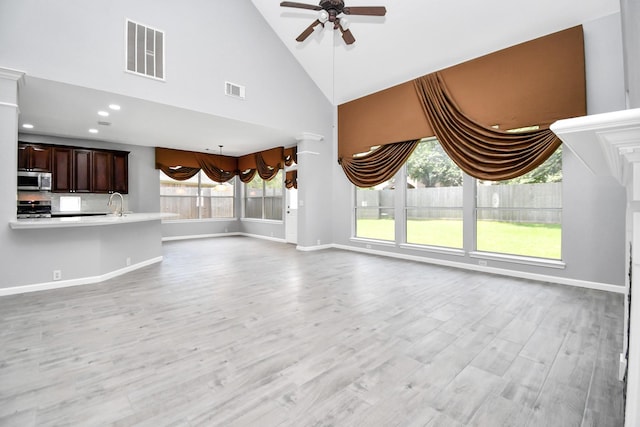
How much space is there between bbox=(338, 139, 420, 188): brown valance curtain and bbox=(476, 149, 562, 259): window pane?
1.48m

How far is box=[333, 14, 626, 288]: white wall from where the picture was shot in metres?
3.76

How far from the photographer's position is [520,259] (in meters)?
4.54

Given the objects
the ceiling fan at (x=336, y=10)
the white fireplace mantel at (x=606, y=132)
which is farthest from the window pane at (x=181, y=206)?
the white fireplace mantel at (x=606, y=132)

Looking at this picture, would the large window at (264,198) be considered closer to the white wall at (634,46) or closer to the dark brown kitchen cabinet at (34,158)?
the dark brown kitchen cabinet at (34,158)

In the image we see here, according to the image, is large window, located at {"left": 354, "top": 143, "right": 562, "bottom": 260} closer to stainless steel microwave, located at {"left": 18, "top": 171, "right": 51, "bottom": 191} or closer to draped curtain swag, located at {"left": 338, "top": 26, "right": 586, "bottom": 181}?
draped curtain swag, located at {"left": 338, "top": 26, "right": 586, "bottom": 181}

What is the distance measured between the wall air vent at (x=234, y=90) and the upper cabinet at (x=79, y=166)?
391 cm

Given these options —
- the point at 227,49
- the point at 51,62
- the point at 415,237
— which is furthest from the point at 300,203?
the point at 51,62

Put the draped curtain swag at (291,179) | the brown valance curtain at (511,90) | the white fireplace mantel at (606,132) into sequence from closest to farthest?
the white fireplace mantel at (606,132) < the brown valance curtain at (511,90) < the draped curtain swag at (291,179)

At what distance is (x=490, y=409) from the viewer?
169 centimetres

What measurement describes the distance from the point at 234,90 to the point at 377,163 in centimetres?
309

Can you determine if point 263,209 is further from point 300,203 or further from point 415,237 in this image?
point 415,237

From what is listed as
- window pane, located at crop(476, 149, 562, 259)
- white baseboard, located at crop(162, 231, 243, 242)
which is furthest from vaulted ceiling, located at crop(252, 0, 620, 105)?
white baseboard, located at crop(162, 231, 243, 242)

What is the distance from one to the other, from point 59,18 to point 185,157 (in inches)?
197

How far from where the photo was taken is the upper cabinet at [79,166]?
6.15 meters
